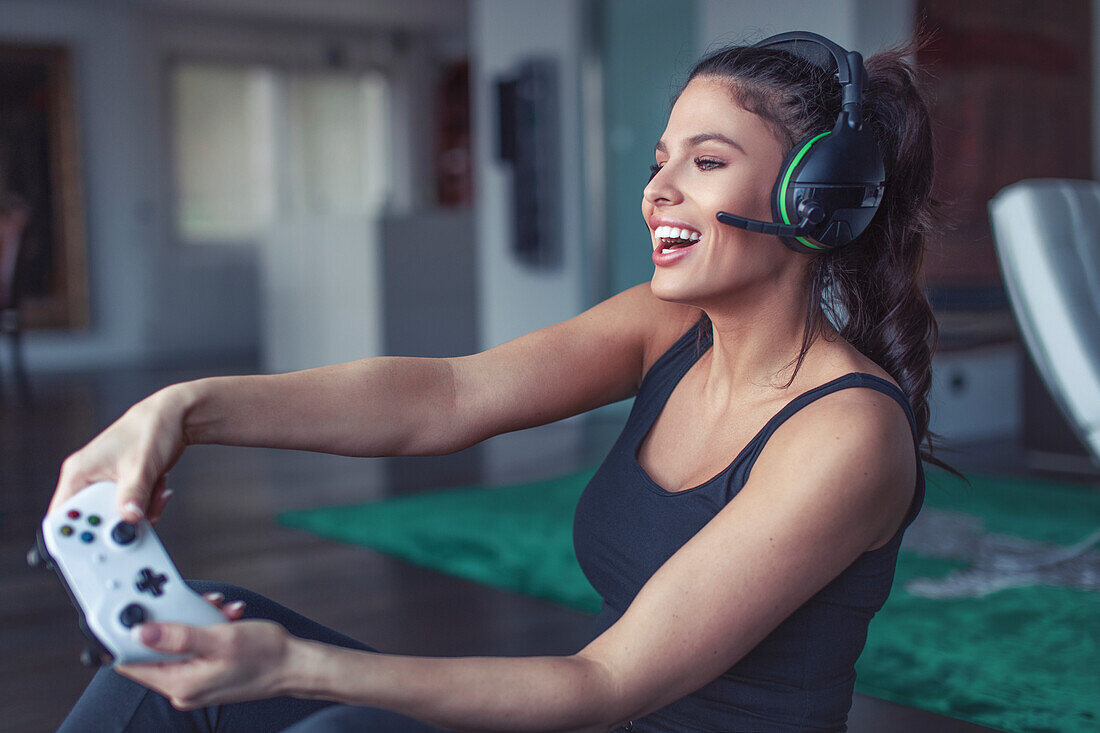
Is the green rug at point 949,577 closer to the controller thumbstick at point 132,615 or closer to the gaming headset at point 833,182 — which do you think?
the gaming headset at point 833,182

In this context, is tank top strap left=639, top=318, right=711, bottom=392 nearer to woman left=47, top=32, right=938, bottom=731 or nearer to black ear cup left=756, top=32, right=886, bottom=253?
woman left=47, top=32, right=938, bottom=731

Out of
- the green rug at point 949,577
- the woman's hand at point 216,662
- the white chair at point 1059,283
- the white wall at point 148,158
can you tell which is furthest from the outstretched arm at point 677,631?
the white wall at point 148,158

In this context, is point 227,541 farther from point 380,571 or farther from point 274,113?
point 274,113

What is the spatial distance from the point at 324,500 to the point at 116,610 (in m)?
2.95

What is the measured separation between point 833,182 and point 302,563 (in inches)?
85.4

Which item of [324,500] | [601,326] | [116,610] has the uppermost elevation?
[601,326]

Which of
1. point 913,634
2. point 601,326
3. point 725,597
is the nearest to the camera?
point 725,597

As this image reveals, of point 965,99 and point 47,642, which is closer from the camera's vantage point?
point 47,642

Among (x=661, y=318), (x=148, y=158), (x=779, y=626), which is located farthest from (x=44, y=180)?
(x=779, y=626)

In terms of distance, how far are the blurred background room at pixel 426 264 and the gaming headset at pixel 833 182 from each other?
182mm

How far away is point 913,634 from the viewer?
213 cm

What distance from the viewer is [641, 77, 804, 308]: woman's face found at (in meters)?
0.96

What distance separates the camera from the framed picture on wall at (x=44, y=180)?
815 cm

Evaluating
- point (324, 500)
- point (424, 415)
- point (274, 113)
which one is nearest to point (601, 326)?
point (424, 415)
